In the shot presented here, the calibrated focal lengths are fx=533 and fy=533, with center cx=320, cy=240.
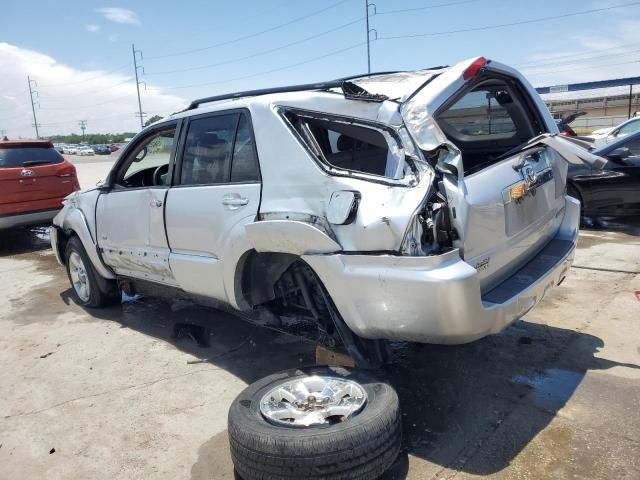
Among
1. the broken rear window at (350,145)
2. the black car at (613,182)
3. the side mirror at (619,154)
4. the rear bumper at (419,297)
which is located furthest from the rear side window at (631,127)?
the rear bumper at (419,297)

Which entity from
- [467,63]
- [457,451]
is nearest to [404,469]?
[457,451]

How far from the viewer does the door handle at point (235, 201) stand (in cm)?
341

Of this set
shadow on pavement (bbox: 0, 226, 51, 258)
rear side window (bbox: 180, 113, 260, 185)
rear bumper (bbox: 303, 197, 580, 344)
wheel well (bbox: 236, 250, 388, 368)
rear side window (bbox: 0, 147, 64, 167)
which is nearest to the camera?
rear bumper (bbox: 303, 197, 580, 344)

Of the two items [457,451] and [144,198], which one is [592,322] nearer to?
[457,451]

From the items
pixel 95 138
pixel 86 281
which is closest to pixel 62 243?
pixel 86 281

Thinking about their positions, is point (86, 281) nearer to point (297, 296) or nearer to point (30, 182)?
→ point (297, 296)

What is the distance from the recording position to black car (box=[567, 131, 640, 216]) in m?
7.69

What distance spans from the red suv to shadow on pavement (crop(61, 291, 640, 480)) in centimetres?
526

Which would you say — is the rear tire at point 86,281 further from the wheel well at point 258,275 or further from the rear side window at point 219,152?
the wheel well at point 258,275

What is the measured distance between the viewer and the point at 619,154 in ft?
25.3

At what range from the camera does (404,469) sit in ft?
8.80

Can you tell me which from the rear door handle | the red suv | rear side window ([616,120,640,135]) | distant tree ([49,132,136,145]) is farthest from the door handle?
distant tree ([49,132,136,145])

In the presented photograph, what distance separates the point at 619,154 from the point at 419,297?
6617 millimetres

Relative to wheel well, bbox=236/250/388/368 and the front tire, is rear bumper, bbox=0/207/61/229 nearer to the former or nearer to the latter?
wheel well, bbox=236/250/388/368
